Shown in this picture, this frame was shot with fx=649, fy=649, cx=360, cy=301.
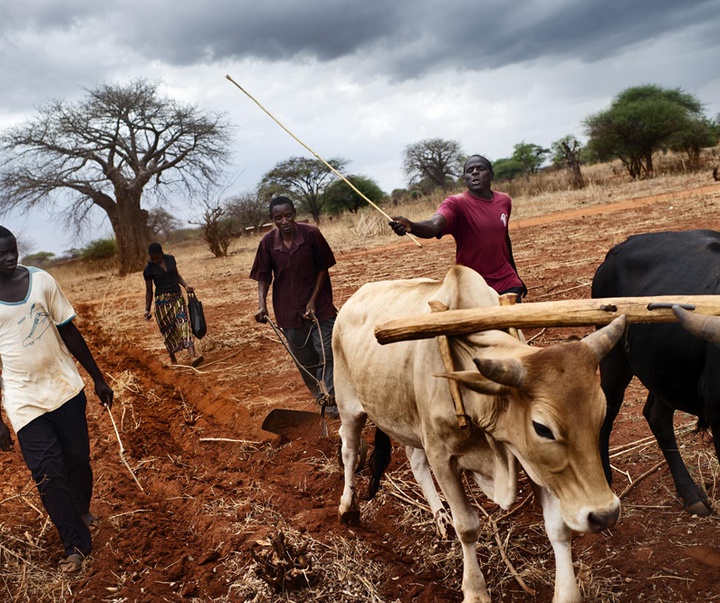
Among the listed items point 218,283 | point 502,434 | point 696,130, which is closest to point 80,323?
point 218,283

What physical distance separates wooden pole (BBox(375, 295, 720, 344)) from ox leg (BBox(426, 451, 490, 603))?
795 mm

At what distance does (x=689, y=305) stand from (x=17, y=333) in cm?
397

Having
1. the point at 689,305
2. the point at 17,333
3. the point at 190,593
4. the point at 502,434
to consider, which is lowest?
the point at 190,593

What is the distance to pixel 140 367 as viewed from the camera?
10.2m

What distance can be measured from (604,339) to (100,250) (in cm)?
3897

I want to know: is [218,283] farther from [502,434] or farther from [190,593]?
[502,434]

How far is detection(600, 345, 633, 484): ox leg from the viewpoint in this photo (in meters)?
4.25

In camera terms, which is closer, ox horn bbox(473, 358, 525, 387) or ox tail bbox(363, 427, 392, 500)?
ox horn bbox(473, 358, 525, 387)

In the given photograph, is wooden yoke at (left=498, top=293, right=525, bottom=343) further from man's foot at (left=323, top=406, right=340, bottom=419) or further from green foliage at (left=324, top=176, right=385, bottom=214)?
green foliage at (left=324, top=176, right=385, bottom=214)

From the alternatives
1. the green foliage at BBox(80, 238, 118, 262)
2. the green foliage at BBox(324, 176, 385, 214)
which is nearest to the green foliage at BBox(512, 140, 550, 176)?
the green foliage at BBox(324, 176, 385, 214)

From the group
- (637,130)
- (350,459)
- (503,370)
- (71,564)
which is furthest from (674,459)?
(637,130)

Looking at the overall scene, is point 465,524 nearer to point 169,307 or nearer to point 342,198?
point 169,307

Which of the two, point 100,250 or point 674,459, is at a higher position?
point 100,250

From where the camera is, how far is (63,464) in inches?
170
